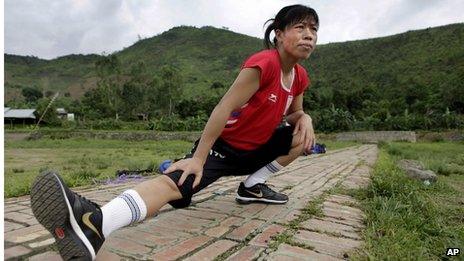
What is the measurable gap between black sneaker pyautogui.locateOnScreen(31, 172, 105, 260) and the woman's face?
159cm

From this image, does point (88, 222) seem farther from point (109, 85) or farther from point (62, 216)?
point (109, 85)

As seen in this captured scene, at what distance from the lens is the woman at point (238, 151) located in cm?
157

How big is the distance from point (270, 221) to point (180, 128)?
1364 inches

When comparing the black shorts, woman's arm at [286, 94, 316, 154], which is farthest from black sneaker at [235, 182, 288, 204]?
woman's arm at [286, 94, 316, 154]

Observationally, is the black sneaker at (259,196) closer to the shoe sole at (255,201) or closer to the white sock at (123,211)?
the shoe sole at (255,201)

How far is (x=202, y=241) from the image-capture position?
201 cm

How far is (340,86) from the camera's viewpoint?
2149 inches

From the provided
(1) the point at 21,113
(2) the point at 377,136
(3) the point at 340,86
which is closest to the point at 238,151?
(2) the point at 377,136

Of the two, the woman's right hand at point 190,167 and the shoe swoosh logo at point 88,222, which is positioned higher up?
the woman's right hand at point 190,167

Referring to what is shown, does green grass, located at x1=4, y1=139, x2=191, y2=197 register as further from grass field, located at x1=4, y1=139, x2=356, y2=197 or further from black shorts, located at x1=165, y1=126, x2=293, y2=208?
black shorts, located at x1=165, y1=126, x2=293, y2=208

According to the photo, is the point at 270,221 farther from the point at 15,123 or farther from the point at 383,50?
the point at 383,50

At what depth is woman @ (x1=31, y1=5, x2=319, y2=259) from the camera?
1.57 meters

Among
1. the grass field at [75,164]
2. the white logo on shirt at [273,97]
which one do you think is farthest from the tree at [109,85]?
the white logo on shirt at [273,97]

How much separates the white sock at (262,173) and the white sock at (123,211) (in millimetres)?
1207
